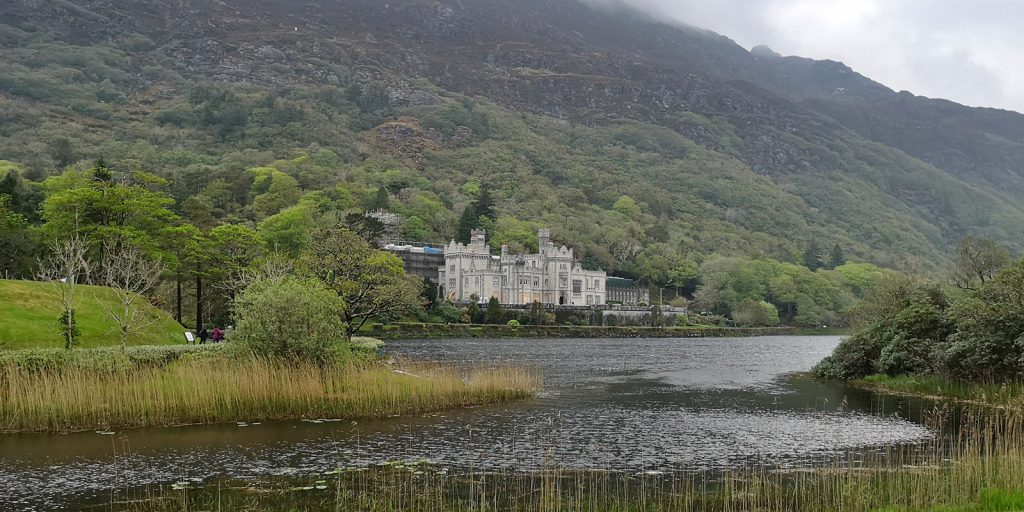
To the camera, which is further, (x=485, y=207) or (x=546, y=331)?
(x=485, y=207)

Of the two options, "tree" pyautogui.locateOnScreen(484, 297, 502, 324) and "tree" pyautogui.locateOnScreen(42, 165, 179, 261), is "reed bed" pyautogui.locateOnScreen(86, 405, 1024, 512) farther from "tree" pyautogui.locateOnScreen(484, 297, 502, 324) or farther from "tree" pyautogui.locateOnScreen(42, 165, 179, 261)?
"tree" pyautogui.locateOnScreen(484, 297, 502, 324)

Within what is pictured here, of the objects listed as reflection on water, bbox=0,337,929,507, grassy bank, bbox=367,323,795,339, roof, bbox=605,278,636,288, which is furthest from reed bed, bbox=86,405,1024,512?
roof, bbox=605,278,636,288

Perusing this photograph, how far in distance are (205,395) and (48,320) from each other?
13948 mm

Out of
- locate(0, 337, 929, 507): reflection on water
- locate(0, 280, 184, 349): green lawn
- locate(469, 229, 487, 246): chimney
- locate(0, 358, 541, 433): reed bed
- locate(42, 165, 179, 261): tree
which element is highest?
locate(469, 229, 487, 246): chimney

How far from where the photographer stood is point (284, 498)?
17.6m

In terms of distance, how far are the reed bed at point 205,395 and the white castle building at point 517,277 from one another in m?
114

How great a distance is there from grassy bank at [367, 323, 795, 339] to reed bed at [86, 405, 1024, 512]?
78.6 metres

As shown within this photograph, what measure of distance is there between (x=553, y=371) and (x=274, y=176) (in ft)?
386

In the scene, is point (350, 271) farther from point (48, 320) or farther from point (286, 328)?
point (286, 328)

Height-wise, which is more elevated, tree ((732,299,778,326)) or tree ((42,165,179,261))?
tree ((42,165,179,261))

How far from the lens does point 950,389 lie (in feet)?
122

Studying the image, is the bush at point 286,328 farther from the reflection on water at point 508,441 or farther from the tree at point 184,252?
the tree at point 184,252

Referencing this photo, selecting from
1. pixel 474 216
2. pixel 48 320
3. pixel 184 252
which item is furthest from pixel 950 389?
pixel 474 216

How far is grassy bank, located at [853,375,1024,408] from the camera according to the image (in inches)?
1273
